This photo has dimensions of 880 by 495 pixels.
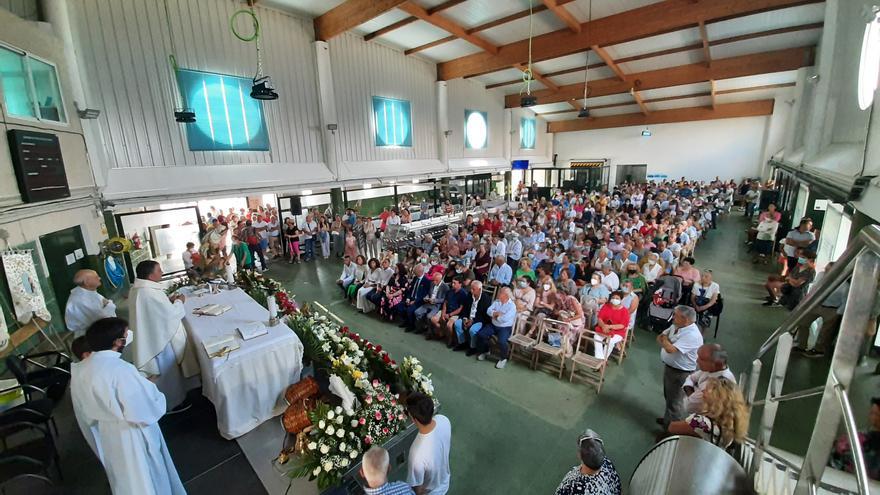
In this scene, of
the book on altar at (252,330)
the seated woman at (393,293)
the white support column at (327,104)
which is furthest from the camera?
the white support column at (327,104)

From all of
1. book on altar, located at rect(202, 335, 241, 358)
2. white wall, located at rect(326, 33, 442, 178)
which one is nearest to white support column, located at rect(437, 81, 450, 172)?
white wall, located at rect(326, 33, 442, 178)

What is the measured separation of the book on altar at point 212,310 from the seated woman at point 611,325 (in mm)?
4714

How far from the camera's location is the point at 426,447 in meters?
2.36

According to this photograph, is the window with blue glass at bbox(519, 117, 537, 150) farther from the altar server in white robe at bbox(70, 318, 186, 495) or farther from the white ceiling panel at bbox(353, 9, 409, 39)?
the altar server in white robe at bbox(70, 318, 186, 495)

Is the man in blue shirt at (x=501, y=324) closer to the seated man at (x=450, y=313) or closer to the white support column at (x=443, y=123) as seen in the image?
the seated man at (x=450, y=313)

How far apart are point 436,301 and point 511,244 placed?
3.32 metres

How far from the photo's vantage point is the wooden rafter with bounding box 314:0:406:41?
8.00 meters

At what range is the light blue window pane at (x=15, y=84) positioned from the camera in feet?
13.8

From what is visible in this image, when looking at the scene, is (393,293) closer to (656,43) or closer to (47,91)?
(47,91)

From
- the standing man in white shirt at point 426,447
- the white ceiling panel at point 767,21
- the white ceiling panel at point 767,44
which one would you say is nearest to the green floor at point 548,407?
the standing man in white shirt at point 426,447

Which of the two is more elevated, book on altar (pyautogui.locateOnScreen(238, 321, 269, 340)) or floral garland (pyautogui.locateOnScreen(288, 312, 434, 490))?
book on altar (pyautogui.locateOnScreen(238, 321, 269, 340))

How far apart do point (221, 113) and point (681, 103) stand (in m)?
20.4

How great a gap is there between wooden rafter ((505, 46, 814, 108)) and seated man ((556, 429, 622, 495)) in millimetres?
14811

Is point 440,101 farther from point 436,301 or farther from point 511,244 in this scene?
point 436,301
